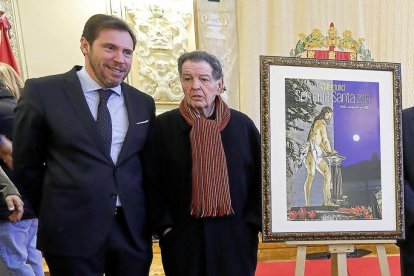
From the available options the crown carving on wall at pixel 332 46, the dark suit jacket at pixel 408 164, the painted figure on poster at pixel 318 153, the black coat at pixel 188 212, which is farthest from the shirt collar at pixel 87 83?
the crown carving on wall at pixel 332 46

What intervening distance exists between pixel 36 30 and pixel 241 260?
315 centimetres

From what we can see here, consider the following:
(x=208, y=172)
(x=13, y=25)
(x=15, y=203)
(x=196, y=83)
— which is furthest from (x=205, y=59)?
(x=13, y=25)

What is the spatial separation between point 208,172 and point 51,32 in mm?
2917

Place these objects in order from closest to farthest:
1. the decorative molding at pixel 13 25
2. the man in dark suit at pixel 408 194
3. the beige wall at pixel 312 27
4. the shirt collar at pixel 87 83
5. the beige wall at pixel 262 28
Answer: the shirt collar at pixel 87 83
the man in dark suit at pixel 408 194
the decorative molding at pixel 13 25
the beige wall at pixel 262 28
the beige wall at pixel 312 27

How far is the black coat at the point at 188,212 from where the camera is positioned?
5.69ft

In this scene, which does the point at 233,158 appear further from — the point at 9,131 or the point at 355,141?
the point at 9,131

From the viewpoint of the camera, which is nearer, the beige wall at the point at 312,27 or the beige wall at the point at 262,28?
the beige wall at the point at 262,28

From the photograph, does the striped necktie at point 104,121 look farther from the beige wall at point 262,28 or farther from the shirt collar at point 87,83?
the beige wall at point 262,28

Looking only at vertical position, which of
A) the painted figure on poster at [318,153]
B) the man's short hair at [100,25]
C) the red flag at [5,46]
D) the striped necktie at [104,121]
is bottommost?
the painted figure on poster at [318,153]

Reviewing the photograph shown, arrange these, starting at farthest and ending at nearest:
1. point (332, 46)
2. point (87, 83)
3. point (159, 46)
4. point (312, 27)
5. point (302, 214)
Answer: point (312, 27) < point (159, 46) < point (332, 46) < point (302, 214) < point (87, 83)

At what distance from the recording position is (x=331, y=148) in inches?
72.5

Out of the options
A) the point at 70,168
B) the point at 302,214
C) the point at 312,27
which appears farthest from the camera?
the point at 312,27

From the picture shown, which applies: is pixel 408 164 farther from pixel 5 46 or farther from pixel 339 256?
pixel 5 46

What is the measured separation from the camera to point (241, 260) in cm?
179
